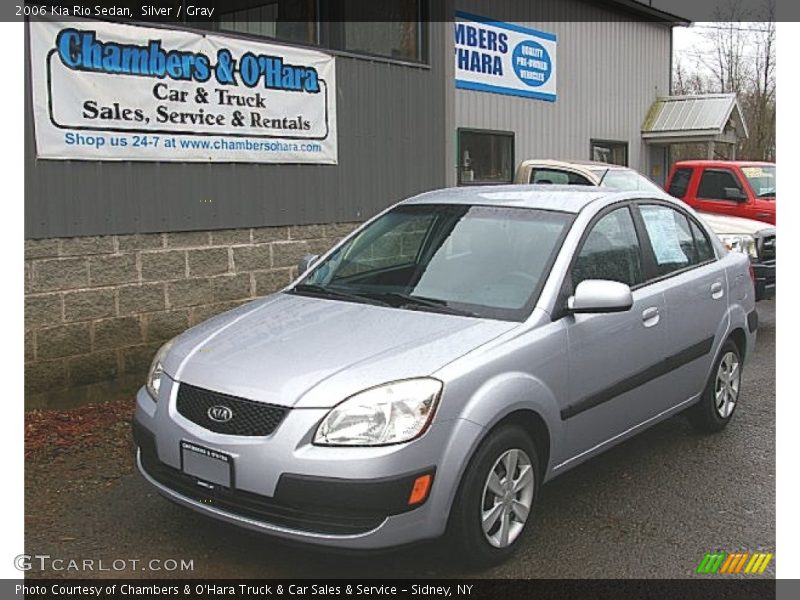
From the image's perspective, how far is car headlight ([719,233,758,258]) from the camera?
31.3ft

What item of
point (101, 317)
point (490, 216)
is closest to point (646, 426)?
point (490, 216)

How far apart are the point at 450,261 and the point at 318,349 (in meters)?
1.15

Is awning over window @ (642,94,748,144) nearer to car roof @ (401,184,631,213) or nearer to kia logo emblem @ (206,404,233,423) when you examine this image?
car roof @ (401,184,631,213)

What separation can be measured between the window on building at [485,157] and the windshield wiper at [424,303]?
7.72 m

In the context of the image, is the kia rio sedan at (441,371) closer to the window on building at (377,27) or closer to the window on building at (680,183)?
the window on building at (377,27)

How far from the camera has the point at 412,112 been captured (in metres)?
9.70

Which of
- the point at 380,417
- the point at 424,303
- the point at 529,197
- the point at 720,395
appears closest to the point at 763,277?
the point at 720,395

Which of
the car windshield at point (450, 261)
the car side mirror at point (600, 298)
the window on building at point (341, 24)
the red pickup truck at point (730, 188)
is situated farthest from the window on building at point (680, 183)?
the car side mirror at point (600, 298)

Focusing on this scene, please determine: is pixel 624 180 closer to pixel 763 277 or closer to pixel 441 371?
pixel 763 277

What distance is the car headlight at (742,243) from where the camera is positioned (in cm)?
955

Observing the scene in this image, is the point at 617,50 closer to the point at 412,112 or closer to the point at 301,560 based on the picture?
the point at 412,112

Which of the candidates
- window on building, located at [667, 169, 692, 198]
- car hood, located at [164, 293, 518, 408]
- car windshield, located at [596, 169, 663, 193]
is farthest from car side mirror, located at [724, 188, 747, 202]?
car hood, located at [164, 293, 518, 408]

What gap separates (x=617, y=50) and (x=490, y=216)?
1247cm

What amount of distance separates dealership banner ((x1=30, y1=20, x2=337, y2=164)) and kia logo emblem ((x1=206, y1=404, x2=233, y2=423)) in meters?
3.59
